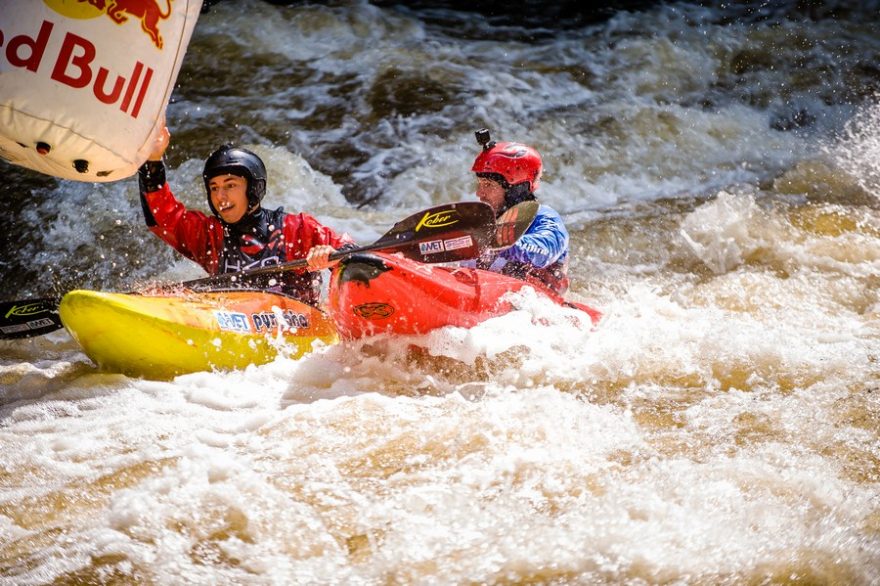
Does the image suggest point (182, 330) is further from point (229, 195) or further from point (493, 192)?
point (493, 192)

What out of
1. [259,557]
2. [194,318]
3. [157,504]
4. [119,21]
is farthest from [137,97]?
[259,557]

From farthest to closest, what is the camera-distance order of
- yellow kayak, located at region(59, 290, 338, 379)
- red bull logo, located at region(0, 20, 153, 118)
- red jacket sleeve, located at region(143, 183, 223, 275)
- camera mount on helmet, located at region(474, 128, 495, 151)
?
camera mount on helmet, located at region(474, 128, 495, 151) < red jacket sleeve, located at region(143, 183, 223, 275) < yellow kayak, located at region(59, 290, 338, 379) < red bull logo, located at region(0, 20, 153, 118)

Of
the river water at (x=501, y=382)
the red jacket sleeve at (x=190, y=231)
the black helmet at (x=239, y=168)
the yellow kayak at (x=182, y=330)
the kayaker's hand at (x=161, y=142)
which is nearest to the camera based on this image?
the river water at (x=501, y=382)

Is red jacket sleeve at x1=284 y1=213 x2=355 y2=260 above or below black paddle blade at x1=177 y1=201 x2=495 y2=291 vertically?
below

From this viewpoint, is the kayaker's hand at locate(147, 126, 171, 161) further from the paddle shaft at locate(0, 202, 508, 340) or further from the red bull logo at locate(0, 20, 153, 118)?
the paddle shaft at locate(0, 202, 508, 340)

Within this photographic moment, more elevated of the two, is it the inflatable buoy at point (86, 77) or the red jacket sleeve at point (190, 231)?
the inflatable buoy at point (86, 77)

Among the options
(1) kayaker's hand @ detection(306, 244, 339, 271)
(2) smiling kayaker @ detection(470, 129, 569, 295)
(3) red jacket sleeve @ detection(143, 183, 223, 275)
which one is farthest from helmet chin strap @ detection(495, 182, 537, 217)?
(3) red jacket sleeve @ detection(143, 183, 223, 275)

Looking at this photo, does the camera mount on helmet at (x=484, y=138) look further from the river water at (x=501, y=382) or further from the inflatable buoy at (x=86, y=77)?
the inflatable buoy at (x=86, y=77)

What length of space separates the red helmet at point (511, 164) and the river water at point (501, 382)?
79 centimetres

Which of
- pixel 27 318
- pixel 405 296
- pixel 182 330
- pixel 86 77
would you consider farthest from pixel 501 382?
pixel 27 318

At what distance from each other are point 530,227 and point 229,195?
60.3 inches

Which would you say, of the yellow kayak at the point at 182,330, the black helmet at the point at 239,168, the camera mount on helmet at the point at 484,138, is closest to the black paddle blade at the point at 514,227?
the camera mount on helmet at the point at 484,138

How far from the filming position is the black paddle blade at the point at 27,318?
3.89m

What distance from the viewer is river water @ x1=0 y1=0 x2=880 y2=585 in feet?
7.79
